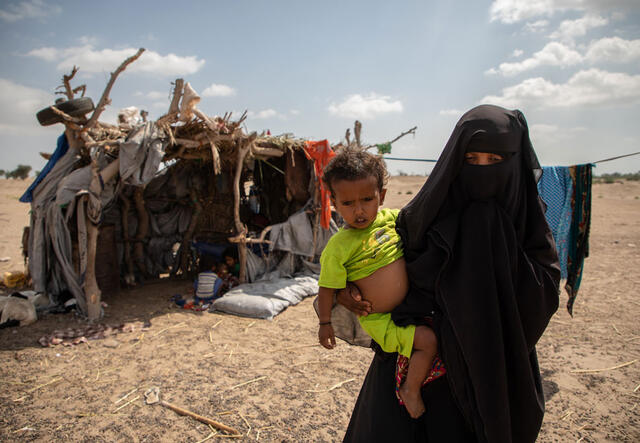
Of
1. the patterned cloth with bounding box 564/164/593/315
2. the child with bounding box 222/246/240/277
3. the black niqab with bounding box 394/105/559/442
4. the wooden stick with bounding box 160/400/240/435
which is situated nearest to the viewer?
the black niqab with bounding box 394/105/559/442

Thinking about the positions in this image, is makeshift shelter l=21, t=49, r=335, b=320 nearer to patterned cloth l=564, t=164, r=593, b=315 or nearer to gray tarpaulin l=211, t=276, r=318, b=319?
gray tarpaulin l=211, t=276, r=318, b=319

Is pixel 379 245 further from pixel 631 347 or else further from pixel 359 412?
pixel 631 347

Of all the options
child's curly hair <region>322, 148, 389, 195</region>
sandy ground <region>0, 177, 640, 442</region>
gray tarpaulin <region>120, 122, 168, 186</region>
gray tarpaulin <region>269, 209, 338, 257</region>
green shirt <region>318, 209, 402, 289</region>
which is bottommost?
sandy ground <region>0, 177, 640, 442</region>

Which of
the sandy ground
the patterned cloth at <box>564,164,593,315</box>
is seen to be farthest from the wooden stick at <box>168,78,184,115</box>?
the patterned cloth at <box>564,164,593,315</box>

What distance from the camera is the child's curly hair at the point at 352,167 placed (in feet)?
5.17

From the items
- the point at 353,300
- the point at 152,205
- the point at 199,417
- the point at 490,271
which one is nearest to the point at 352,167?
the point at 353,300

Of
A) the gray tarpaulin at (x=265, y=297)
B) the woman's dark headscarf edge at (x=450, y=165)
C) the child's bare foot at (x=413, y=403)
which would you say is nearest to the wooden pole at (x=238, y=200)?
the gray tarpaulin at (x=265, y=297)

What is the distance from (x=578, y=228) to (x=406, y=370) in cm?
350

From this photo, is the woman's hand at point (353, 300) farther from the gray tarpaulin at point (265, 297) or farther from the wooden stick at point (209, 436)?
the gray tarpaulin at point (265, 297)

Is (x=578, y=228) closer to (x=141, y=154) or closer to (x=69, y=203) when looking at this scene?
(x=141, y=154)

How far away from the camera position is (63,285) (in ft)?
19.5

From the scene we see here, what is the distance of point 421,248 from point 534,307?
402 millimetres

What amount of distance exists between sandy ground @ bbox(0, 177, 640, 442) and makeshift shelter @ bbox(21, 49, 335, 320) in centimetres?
113

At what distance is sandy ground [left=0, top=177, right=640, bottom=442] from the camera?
3043 millimetres
